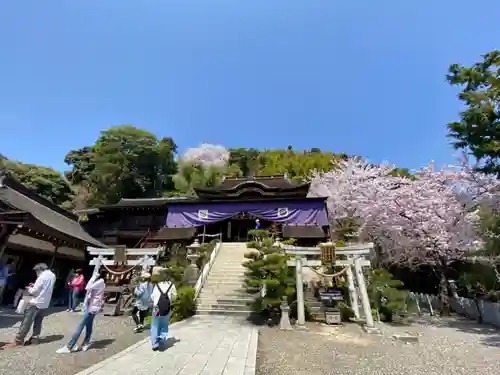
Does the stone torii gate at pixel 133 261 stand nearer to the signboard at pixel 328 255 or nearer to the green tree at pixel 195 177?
the signboard at pixel 328 255

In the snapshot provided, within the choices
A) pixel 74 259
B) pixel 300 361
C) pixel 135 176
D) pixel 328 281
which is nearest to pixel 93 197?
pixel 135 176

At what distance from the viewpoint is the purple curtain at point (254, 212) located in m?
19.8

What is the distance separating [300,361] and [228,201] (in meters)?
16.3

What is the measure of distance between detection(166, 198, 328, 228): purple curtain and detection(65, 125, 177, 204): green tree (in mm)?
13646

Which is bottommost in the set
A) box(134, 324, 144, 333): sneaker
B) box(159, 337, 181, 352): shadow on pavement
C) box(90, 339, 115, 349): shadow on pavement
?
box(90, 339, 115, 349): shadow on pavement

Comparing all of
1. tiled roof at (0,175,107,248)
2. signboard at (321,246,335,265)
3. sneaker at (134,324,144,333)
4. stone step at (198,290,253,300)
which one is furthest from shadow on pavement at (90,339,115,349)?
tiled roof at (0,175,107,248)

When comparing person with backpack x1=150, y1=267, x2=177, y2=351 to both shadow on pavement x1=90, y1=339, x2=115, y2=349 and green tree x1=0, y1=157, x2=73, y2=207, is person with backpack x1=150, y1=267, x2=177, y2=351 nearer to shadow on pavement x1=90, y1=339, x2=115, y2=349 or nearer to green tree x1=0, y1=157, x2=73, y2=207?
shadow on pavement x1=90, y1=339, x2=115, y2=349

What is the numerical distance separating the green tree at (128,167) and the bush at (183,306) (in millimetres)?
25101

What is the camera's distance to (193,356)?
5293mm

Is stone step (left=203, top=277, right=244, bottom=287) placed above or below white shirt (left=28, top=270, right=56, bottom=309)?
above

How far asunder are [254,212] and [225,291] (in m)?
9.58

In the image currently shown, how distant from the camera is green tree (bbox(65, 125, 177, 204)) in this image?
32594 millimetres

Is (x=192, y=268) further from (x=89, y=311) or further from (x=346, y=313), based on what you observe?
(x=89, y=311)

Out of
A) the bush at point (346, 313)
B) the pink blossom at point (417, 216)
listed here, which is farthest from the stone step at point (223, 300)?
the pink blossom at point (417, 216)
